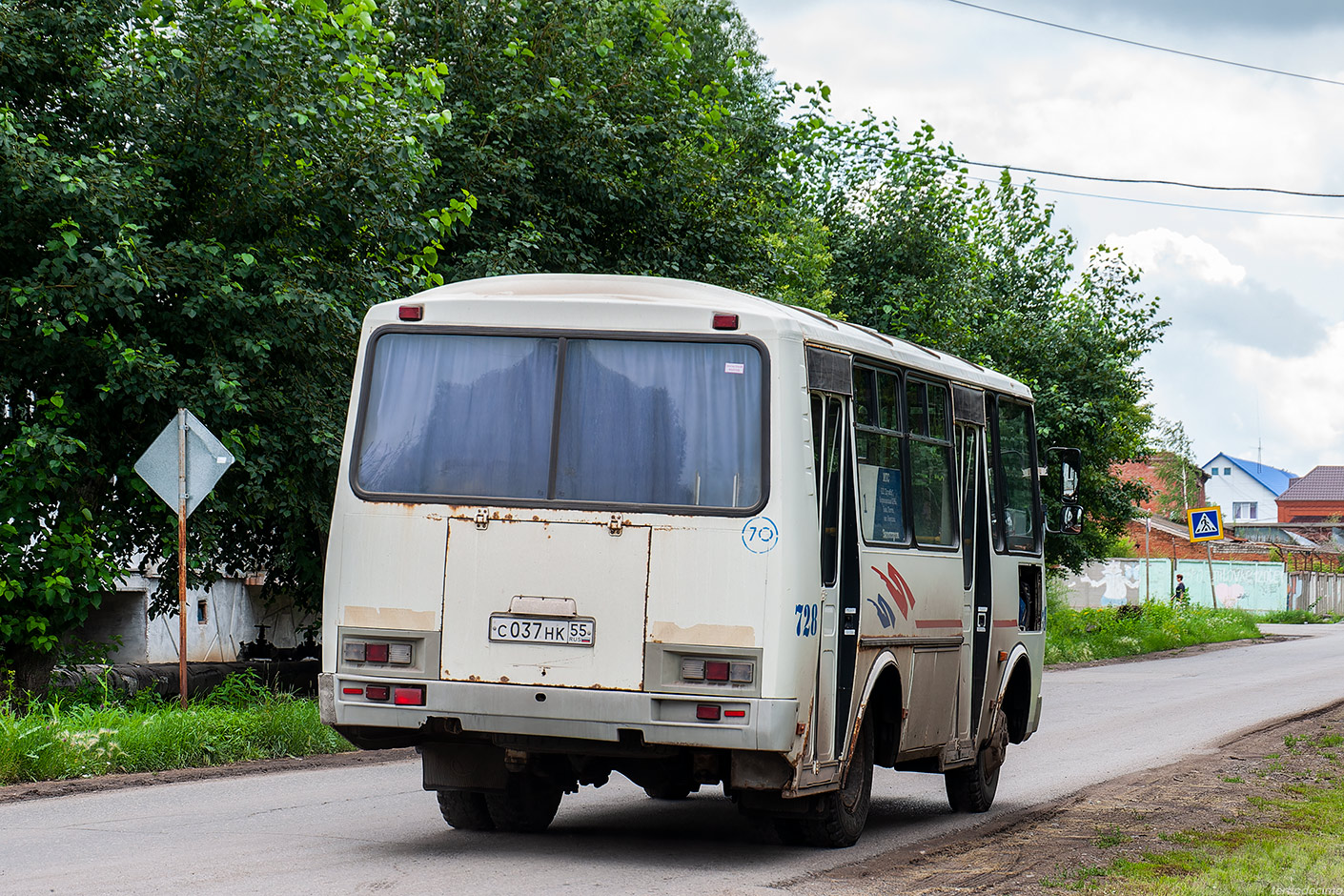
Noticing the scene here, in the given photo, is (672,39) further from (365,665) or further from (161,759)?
(365,665)

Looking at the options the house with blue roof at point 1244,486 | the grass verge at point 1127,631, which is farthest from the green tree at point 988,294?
the house with blue roof at point 1244,486

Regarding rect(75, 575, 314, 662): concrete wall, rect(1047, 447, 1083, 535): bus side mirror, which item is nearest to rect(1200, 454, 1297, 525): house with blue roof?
rect(75, 575, 314, 662): concrete wall

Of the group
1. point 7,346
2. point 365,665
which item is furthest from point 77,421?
point 365,665

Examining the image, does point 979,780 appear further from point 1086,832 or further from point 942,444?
point 942,444

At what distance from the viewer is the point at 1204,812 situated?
11.2 metres

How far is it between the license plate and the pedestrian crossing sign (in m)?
35.7

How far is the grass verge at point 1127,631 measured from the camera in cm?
3484

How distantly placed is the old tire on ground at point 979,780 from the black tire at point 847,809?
2114 millimetres

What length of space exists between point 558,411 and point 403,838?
8.91 feet

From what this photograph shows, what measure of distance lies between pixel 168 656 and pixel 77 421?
10729 mm

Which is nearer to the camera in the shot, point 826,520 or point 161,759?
point 826,520

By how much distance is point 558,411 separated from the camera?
8461mm

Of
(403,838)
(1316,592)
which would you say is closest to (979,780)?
(403,838)

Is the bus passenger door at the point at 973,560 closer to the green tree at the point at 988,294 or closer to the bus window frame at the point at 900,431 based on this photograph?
the bus window frame at the point at 900,431
